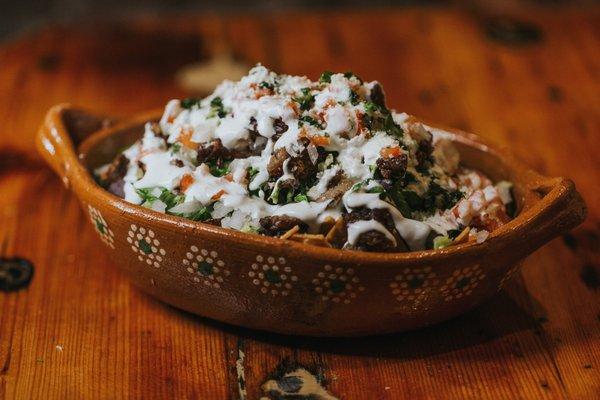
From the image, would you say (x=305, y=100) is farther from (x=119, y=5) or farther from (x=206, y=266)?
(x=119, y=5)

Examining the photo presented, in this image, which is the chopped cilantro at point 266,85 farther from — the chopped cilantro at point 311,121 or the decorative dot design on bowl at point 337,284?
the decorative dot design on bowl at point 337,284

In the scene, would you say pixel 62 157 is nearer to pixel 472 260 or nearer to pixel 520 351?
pixel 472 260

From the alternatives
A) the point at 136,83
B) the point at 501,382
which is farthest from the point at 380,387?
the point at 136,83

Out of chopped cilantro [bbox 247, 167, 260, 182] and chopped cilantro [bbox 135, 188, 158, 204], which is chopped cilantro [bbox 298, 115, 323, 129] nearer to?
chopped cilantro [bbox 247, 167, 260, 182]

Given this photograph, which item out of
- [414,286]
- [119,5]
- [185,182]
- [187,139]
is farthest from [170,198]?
[119,5]

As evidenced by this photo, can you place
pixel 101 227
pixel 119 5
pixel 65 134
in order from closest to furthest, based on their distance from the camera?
pixel 101 227
pixel 65 134
pixel 119 5

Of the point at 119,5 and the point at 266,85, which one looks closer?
the point at 266,85

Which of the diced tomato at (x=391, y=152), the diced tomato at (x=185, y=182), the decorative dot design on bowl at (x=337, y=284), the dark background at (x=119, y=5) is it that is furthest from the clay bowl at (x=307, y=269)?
the dark background at (x=119, y=5)
